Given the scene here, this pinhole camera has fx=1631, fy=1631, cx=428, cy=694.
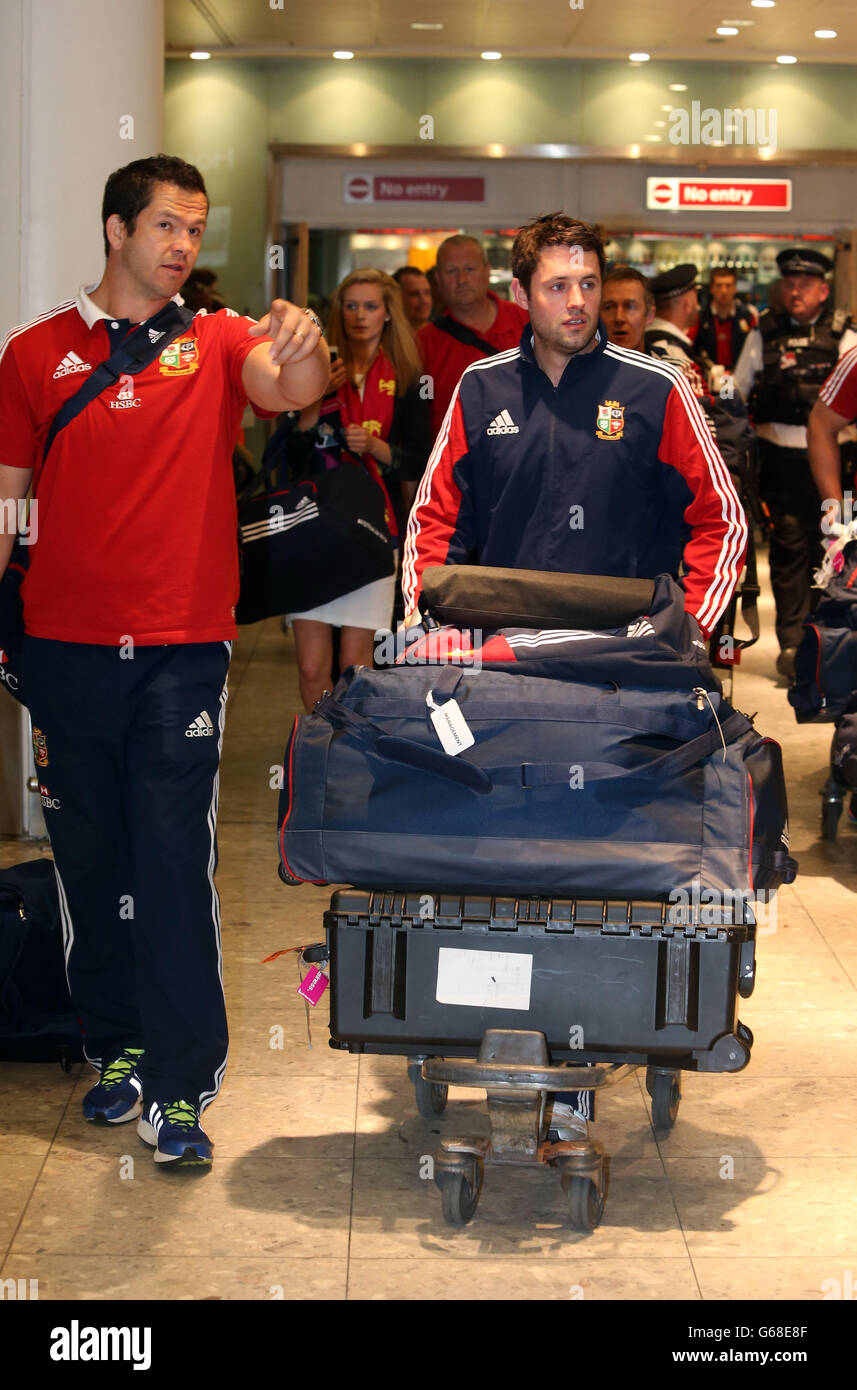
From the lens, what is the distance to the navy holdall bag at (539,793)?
2.69m

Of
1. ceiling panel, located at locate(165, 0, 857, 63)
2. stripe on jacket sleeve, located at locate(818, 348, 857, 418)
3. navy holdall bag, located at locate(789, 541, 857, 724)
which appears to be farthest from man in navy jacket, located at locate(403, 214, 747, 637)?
ceiling panel, located at locate(165, 0, 857, 63)

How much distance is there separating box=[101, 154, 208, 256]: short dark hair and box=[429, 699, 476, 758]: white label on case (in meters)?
1.17

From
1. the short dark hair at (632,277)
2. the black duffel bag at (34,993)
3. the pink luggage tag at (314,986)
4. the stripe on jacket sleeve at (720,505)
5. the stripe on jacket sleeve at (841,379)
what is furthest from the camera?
the short dark hair at (632,277)

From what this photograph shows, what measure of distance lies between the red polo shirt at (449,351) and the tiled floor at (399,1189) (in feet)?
10.4

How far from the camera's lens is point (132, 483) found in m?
3.13

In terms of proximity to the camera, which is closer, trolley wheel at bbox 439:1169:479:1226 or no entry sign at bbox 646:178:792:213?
trolley wheel at bbox 439:1169:479:1226

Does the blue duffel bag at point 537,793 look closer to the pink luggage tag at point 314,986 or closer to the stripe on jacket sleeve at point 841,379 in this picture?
the pink luggage tag at point 314,986

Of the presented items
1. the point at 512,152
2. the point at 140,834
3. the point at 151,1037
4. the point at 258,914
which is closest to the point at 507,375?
the point at 140,834

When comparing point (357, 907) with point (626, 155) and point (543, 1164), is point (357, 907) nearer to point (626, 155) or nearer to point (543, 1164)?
point (543, 1164)

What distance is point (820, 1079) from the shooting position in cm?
371

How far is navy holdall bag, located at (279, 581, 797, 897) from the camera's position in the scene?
2.69 metres

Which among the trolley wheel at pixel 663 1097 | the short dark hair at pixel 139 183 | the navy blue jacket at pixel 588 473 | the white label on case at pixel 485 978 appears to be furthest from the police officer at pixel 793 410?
the white label on case at pixel 485 978

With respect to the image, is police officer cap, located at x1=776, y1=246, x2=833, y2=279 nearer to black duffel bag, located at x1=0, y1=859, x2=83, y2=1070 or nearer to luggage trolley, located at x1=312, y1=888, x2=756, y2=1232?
black duffel bag, located at x1=0, y1=859, x2=83, y2=1070

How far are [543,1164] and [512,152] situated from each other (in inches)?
472
